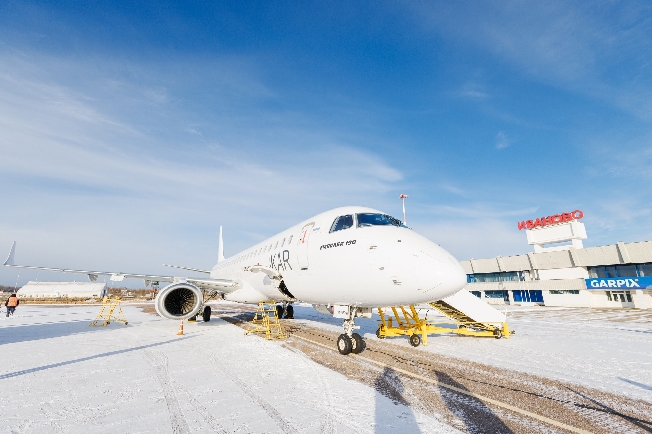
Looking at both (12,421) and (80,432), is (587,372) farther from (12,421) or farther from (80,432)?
(12,421)

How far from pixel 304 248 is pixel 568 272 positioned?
4677 centimetres

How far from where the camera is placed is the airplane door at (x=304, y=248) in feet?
31.7

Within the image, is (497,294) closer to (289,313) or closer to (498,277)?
(498,277)

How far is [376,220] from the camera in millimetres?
8336

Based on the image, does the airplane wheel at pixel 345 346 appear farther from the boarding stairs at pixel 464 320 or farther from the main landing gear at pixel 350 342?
the boarding stairs at pixel 464 320

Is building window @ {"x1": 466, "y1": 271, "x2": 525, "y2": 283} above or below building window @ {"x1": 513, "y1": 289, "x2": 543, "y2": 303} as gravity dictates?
above

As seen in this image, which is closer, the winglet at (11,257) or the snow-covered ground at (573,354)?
the snow-covered ground at (573,354)

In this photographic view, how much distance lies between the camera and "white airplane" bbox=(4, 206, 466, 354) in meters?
6.78

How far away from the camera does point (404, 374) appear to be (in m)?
6.74

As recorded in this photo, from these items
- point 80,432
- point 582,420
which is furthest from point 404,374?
point 80,432

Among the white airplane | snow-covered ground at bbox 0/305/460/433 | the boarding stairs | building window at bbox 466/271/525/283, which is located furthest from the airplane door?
building window at bbox 466/271/525/283

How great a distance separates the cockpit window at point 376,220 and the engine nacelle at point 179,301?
28.7ft

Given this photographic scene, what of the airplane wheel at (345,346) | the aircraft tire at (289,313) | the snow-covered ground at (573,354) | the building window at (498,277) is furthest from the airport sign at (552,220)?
the airplane wheel at (345,346)

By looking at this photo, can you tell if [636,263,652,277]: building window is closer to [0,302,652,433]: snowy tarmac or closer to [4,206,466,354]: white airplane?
[0,302,652,433]: snowy tarmac
